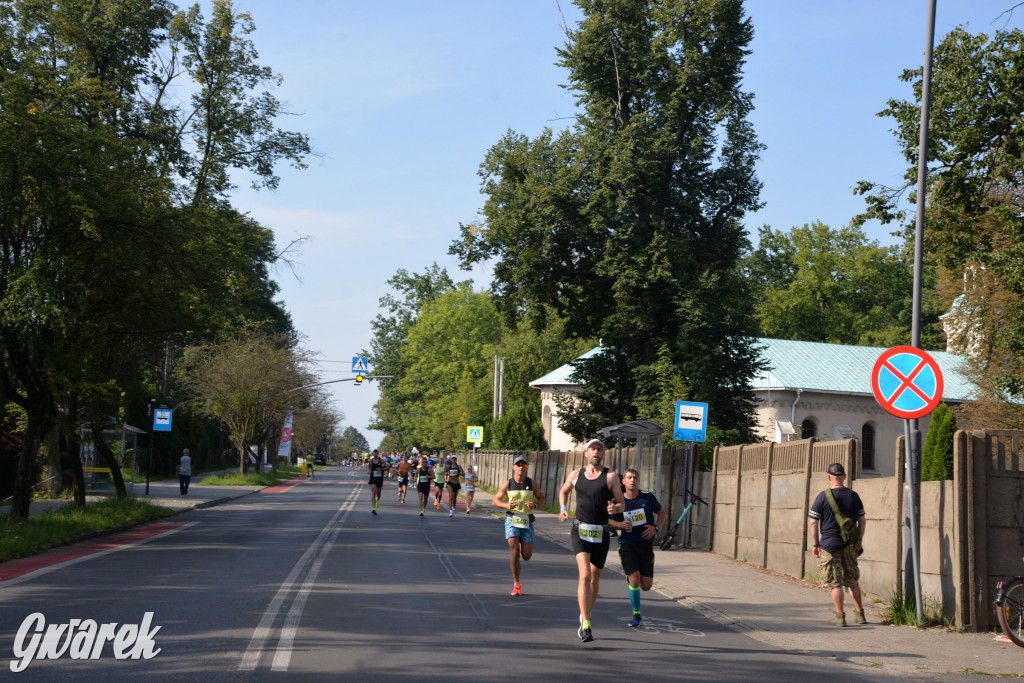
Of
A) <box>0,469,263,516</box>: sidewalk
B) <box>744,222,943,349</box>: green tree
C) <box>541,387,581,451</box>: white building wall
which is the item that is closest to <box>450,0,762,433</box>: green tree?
<box>0,469,263,516</box>: sidewalk

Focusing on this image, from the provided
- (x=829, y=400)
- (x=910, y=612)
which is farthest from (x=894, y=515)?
(x=829, y=400)

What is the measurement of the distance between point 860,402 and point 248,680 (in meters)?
48.7

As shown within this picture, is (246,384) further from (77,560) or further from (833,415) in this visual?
(77,560)

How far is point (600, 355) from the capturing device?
3812 cm

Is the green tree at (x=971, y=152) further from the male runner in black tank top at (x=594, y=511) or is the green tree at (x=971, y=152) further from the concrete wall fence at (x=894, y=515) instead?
the male runner in black tank top at (x=594, y=511)

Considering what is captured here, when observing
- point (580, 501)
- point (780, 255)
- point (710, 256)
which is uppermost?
point (780, 255)

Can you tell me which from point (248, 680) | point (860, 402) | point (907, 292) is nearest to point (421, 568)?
point (248, 680)

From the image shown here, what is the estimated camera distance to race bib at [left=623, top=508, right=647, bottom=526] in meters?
11.1

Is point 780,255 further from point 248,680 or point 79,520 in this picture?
point 248,680

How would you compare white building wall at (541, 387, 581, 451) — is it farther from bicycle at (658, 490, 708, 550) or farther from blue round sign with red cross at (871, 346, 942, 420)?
blue round sign with red cross at (871, 346, 942, 420)

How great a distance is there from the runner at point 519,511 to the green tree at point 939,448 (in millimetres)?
4927

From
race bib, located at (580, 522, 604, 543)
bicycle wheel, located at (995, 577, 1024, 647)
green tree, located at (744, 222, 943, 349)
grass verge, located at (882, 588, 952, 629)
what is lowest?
grass verge, located at (882, 588, 952, 629)

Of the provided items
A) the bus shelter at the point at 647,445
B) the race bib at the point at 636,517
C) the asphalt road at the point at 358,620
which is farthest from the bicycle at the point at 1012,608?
the bus shelter at the point at 647,445

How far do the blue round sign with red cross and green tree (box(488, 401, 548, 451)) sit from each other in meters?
45.6
